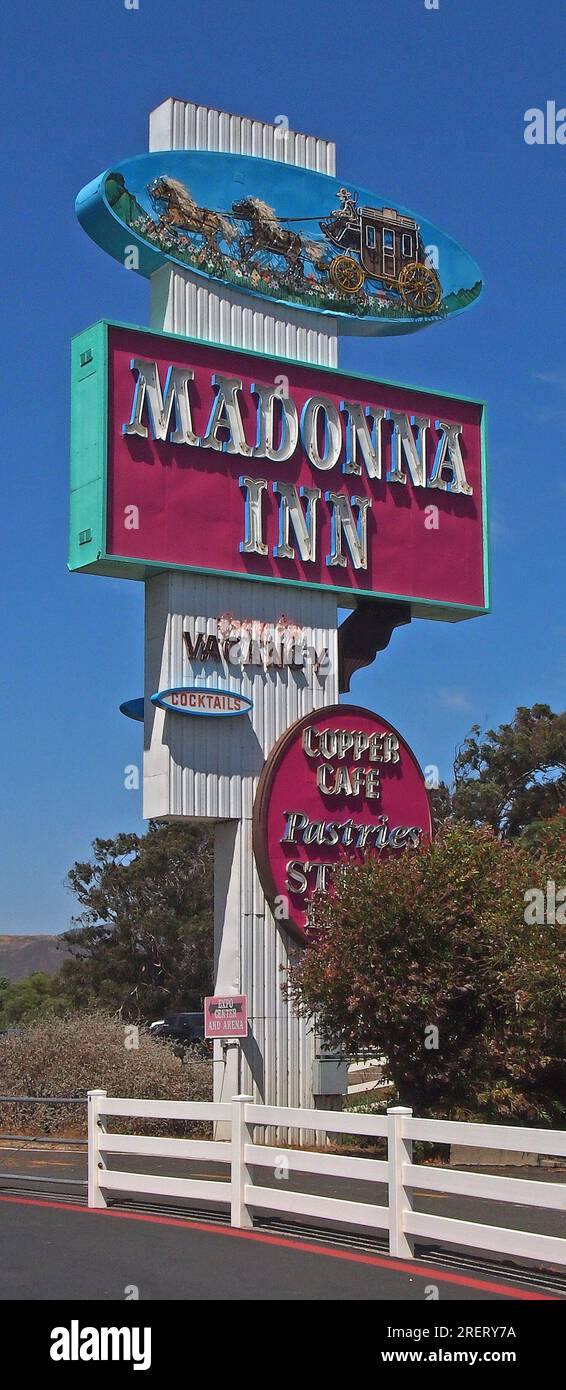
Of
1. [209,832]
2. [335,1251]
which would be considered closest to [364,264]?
Result: [335,1251]

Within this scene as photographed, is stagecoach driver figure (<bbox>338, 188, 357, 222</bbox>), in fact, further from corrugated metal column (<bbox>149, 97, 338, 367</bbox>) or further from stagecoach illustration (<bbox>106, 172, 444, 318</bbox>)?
corrugated metal column (<bbox>149, 97, 338, 367</bbox>)

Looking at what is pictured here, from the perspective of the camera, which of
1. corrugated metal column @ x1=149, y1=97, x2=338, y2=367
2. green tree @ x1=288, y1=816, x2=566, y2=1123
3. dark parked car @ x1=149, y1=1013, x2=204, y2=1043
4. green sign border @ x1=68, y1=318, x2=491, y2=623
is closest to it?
green tree @ x1=288, y1=816, x2=566, y2=1123

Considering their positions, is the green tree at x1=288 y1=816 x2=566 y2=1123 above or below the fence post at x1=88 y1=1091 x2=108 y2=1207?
above

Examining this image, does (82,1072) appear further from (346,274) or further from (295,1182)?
(346,274)

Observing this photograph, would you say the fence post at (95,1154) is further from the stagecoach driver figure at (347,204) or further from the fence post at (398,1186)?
the stagecoach driver figure at (347,204)

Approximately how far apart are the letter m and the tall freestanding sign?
0.14 feet

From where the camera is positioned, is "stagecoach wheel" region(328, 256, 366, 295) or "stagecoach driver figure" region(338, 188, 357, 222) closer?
"stagecoach wheel" region(328, 256, 366, 295)

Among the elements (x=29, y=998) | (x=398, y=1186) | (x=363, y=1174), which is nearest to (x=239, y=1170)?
(x=363, y=1174)

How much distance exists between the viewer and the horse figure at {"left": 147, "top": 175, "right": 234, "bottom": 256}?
24.7 m

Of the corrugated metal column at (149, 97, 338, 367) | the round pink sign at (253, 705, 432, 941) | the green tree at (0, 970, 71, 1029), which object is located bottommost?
the green tree at (0, 970, 71, 1029)

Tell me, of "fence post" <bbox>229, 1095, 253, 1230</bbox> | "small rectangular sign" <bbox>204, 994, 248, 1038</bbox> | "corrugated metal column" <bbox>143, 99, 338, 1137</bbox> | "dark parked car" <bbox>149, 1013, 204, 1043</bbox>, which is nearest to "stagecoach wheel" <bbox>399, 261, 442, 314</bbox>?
"corrugated metal column" <bbox>143, 99, 338, 1137</bbox>

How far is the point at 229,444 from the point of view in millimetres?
24672

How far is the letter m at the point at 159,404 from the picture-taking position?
23703 millimetres

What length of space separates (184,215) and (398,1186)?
17.9 m
